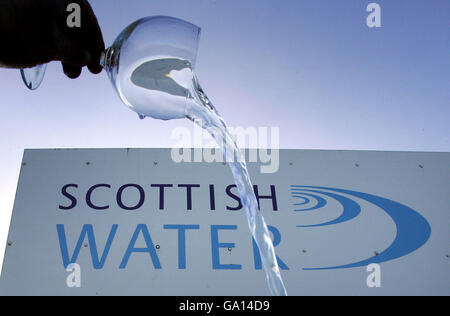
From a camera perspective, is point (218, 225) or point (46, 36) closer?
point (46, 36)

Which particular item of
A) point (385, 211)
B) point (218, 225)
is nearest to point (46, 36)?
point (218, 225)

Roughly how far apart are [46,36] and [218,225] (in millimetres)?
1226

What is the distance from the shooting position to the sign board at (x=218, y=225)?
171cm

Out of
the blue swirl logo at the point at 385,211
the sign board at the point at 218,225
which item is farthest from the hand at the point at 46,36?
the blue swirl logo at the point at 385,211

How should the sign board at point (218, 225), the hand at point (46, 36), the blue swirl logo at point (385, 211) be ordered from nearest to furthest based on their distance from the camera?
the hand at point (46, 36), the sign board at point (218, 225), the blue swirl logo at point (385, 211)

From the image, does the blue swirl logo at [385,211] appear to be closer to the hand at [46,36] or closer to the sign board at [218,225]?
the sign board at [218,225]

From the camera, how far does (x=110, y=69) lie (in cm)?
83

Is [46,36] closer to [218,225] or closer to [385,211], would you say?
[218,225]

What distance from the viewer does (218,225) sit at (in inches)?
72.1

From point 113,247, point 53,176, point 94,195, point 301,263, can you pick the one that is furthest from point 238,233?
point 53,176

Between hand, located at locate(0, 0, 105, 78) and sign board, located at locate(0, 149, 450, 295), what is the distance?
1090 mm

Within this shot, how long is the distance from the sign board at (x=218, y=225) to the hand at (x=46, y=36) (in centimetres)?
109
